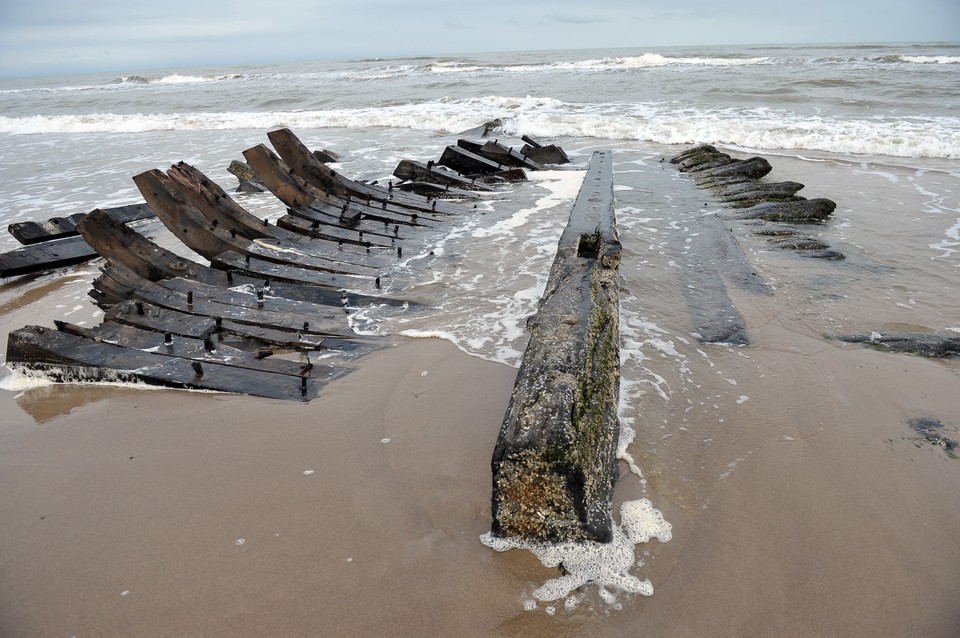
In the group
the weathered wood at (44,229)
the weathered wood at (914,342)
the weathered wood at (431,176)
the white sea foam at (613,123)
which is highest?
the white sea foam at (613,123)

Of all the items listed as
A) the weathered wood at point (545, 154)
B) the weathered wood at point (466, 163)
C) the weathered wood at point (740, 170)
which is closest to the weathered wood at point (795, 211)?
the weathered wood at point (740, 170)

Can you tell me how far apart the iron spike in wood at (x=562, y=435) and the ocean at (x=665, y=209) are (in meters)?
0.59

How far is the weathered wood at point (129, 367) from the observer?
3.73m

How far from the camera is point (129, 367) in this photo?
3.83 metres

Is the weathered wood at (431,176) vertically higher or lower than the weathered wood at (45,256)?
higher

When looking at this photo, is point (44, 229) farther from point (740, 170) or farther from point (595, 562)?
point (740, 170)

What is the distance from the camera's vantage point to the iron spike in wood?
7.27 ft

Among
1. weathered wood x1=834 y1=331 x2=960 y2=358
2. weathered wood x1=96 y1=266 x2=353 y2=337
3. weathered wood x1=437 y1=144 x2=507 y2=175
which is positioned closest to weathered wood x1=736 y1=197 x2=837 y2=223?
weathered wood x1=834 y1=331 x2=960 y2=358

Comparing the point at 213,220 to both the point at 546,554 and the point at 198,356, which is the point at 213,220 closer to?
the point at 198,356

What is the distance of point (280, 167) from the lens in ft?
23.4

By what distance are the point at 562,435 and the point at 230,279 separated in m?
4.01

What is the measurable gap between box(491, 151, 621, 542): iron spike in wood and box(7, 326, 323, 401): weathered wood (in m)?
1.73

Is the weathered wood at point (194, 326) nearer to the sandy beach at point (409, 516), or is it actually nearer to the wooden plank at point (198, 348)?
the wooden plank at point (198, 348)

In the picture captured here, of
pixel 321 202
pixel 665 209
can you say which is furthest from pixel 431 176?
pixel 665 209
